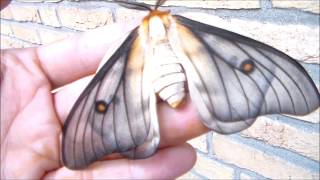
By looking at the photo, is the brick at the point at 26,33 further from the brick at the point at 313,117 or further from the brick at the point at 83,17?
the brick at the point at 313,117

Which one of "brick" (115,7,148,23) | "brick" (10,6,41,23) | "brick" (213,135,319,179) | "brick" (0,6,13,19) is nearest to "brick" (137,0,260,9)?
"brick" (115,7,148,23)

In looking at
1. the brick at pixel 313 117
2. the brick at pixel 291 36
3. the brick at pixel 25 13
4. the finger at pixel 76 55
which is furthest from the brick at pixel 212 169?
the brick at pixel 25 13

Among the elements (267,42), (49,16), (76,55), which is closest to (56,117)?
(76,55)

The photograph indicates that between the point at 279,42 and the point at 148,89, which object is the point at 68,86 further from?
the point at 279,42

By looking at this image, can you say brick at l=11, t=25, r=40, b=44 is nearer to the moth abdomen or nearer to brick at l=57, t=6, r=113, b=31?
brick at l=57, t=6, r=113, b=31

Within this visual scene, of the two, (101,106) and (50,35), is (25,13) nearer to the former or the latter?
(50,35)

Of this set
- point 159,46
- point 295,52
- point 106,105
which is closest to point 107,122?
point 106,105
